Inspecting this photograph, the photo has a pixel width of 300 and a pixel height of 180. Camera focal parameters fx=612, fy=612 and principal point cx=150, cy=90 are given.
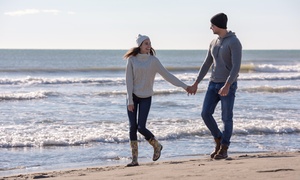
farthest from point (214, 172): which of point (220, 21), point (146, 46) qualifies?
point (220, 21)

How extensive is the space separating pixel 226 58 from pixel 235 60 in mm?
166

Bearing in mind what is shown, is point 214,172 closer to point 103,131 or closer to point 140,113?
point 140,113

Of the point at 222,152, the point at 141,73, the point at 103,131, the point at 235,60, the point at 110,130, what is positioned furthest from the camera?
the point at 110,130

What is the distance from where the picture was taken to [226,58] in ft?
24.3

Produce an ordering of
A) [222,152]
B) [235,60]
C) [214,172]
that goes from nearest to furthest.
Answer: [214,172] < [235,60] < [222,152]

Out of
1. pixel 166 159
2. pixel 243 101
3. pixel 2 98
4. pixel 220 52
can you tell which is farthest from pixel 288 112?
pixel 2 98

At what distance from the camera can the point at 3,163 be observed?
8.75m

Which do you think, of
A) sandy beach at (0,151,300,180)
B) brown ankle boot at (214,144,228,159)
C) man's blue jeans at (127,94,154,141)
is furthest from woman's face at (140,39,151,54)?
brown ankle boot at (214,144,228,159)

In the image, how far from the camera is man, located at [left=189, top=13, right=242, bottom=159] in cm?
728

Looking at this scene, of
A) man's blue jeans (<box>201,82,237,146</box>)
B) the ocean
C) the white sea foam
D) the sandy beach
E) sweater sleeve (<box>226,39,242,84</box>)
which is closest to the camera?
the sandy beach

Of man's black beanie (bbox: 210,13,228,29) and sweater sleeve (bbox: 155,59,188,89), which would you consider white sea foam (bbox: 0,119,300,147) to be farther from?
man's black beanie (bbox: 210,13,228,29)

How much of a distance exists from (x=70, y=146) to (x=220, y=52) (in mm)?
3871

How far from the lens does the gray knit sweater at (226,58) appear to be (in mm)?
7266

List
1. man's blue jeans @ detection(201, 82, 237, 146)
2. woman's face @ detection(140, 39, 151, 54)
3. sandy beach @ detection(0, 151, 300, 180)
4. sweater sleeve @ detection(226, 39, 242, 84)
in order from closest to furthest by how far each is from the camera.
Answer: sandy beach @ detection(0, 151, 300, 180), sweater sleeve @ detection(226, 39, 242, 84), woman's face @ detection(140, 39, 151, 54), man's blue jeans @ detection(201, 82, 237, 146)
